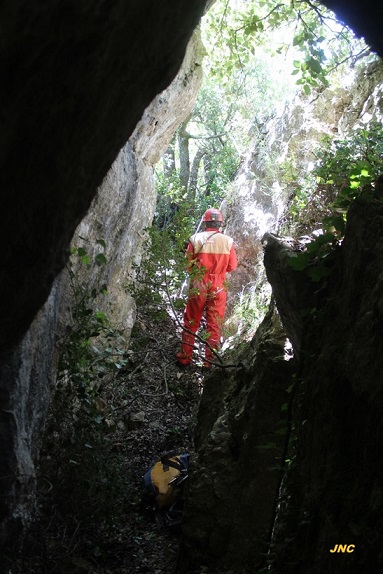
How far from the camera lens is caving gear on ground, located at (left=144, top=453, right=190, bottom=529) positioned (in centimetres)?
559

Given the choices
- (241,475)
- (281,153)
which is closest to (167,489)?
(241,475)

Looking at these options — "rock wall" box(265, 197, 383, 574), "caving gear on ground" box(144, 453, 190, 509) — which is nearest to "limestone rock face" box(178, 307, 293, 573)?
"caving gear on ground" box(144, 453, 190, 509)

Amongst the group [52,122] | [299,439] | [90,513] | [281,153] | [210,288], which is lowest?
[90,513]

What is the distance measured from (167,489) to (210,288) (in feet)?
10.6

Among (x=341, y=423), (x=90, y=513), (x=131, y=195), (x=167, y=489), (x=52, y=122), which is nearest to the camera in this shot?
(x=52, y=122)

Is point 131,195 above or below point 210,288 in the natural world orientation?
above

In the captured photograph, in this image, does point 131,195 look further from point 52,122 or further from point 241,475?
point 52,122

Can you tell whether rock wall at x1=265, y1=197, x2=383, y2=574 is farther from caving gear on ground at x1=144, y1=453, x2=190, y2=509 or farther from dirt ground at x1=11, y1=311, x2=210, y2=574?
caving gear on ground at x1=144, y1=453, x2=190, y2=509

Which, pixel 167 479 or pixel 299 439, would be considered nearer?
pixel 299 439

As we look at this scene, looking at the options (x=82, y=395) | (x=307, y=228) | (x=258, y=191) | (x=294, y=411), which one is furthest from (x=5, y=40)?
(x=258, y=191)

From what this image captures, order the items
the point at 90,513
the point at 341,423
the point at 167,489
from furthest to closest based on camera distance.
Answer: the point at 167,489
the point at 90,513
the point at 341,423

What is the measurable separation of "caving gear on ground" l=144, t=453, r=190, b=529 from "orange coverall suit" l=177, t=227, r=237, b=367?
8.23ft

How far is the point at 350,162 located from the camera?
190 inches

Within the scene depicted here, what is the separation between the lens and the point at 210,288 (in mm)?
8203
